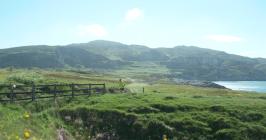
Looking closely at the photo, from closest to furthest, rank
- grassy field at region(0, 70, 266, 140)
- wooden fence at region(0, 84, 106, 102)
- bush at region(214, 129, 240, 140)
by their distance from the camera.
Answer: bush at region(214, 129, 240, 140)
grassy field at region(0, 70, 266, 140)
wooden fence at region(0, 84, 106, 102)

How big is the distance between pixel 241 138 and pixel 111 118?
11689 mm

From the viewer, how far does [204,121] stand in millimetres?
36531

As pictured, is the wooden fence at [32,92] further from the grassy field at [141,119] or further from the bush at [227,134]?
the bush at [227,134]

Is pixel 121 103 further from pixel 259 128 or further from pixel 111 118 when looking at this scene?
pixel 259 128

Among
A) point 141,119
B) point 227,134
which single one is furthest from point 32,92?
point 227,134

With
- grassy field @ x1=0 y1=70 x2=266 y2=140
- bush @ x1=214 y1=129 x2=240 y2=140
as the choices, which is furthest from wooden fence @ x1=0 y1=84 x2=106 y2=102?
bush @ x1=214 y1=129 x2=240 y2=140

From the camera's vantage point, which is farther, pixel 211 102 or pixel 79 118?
pixel 211 102

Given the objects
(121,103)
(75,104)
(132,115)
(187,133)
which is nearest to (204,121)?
(187,133)

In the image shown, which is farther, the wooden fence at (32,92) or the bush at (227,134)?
the wooden fence at (32,92)

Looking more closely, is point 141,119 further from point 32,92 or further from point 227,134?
point 32,92

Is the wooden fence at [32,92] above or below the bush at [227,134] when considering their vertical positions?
above

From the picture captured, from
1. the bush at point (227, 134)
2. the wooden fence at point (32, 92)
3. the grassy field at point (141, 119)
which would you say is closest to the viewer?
the bush at point (227, 134)

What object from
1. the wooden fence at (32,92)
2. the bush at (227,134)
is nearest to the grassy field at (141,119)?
the bush at (227,134)

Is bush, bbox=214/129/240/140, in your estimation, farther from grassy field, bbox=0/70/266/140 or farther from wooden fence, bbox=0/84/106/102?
wooden fence, bbox=0/84/106/102
